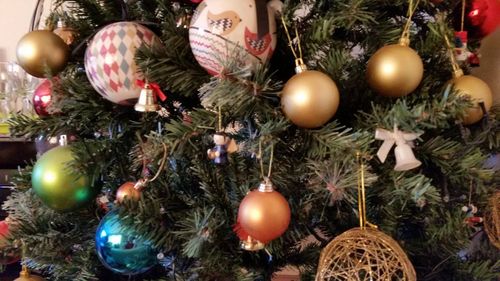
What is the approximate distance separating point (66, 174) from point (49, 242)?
98 mm

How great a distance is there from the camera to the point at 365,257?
455mm

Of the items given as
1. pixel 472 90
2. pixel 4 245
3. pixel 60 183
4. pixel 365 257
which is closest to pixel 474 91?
Answer: pixel 472 90

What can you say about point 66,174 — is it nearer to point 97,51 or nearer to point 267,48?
point 97,51

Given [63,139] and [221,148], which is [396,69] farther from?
[63,139]

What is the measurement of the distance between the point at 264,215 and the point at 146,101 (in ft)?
0.60

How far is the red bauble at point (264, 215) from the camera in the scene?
0.45 meters

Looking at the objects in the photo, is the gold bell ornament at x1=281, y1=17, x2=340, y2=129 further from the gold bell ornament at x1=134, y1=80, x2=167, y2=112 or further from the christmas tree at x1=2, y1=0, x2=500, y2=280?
the gold bell ornament at x1=134, y1=80, x2=167, y2=112

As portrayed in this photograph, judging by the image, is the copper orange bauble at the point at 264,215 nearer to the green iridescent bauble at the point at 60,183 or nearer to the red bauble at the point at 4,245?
the green iridescent bauble at the point at 60,183

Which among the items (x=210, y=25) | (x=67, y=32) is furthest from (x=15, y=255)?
(x=210, y=25)

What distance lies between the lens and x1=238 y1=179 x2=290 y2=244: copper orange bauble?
0.45 metres

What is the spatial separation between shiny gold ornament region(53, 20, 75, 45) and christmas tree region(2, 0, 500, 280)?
1 cm

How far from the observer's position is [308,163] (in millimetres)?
509

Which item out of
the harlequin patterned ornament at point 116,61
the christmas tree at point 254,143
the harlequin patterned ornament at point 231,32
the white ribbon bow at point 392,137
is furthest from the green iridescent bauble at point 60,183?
the white ribbon bow at point 392,137

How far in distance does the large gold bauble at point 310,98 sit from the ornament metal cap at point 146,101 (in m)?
0.15
